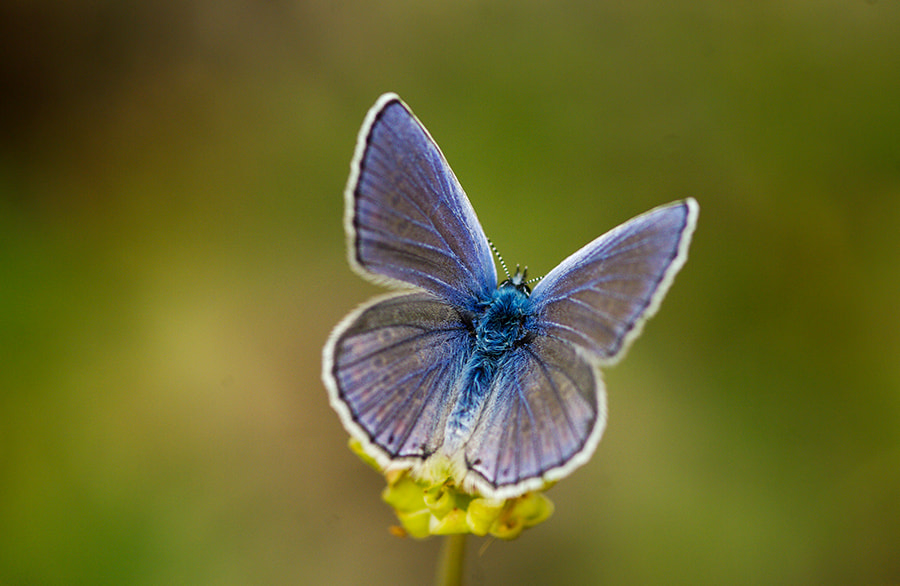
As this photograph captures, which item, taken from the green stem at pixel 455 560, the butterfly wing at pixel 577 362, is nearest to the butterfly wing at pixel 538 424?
the butterfly wing at pixel 577 362

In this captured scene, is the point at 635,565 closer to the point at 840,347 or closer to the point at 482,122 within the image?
the point at 840,347

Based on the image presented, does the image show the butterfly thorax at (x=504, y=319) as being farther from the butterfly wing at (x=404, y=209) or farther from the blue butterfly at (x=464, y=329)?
the butterfly wing at (x=404, y=209)

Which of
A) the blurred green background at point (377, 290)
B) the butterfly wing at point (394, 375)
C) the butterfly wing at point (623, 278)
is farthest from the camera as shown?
the blurred green background at point (377, 290)

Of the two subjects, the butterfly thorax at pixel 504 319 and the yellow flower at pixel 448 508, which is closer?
the yellow flower at pixel 448 508

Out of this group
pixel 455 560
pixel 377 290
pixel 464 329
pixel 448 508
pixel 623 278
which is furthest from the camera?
pixel 377 290

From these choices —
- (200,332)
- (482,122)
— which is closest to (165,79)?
(200,332)

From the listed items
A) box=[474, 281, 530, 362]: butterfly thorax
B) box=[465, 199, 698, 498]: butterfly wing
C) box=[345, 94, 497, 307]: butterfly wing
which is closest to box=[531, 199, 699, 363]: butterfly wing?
box=[465, 199, 698, 498]: butterfly wing

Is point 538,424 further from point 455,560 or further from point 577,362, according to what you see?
point 455,560

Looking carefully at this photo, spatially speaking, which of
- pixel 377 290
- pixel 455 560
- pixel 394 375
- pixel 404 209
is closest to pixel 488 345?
pixel 394 375
